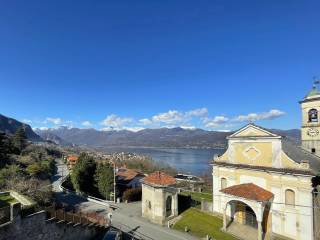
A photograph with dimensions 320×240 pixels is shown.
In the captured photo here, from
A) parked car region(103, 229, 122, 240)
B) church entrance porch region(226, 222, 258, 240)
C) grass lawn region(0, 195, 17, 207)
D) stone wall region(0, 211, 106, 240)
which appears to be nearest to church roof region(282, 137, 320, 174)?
church entrance porch region(226, 222, 258, 240)

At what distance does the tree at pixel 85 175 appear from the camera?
41562 millimetres

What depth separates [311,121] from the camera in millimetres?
28359

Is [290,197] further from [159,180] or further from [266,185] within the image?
[159,180]

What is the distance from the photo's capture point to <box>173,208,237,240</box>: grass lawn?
81.3ft

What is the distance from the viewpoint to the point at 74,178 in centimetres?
4312

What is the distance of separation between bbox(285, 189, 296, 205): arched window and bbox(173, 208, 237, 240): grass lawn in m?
5.82

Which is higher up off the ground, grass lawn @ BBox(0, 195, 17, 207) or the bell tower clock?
the bell tower clock

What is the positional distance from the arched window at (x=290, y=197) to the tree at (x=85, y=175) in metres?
28.9

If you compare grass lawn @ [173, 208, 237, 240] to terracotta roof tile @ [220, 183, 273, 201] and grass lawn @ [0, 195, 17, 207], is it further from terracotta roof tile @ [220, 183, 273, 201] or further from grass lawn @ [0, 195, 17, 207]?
grass lawn @ [0, 195, 17, 207]

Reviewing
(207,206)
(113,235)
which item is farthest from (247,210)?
(113,235)

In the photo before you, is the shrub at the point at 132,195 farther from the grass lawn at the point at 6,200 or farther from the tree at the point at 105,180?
the grass lawn at the point at 6,200

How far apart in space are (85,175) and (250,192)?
27.0 meters

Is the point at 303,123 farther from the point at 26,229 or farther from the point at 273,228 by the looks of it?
the point at 26,229

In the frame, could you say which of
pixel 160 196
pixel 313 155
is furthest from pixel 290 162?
pixel 160 196
